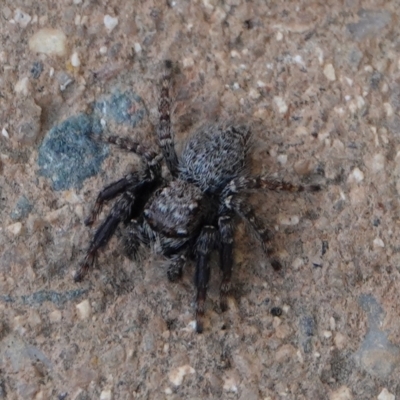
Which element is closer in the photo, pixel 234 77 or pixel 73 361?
pixel 73 361

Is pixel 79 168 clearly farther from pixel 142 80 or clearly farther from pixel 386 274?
pixel 386 274

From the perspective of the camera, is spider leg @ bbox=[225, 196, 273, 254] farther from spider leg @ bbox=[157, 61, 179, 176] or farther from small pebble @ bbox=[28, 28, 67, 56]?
small pebble @ bbox=[28, 28, 67, 56]

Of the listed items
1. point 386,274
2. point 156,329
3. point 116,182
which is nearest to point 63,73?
point 116,182

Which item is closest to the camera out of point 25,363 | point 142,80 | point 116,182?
point 25,363

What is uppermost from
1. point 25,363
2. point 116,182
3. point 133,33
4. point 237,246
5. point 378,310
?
point 133,33

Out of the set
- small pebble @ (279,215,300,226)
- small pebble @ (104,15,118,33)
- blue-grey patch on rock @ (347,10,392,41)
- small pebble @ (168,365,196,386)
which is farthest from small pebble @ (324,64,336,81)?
small pebble @ (168,365,196,386)

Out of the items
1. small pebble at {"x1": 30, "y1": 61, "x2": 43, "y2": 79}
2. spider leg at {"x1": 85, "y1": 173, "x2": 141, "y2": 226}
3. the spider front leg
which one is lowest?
the spider front leg

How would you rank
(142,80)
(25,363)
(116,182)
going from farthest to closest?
(142,80), (116,182), (25,363)

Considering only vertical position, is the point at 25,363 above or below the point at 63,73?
below
